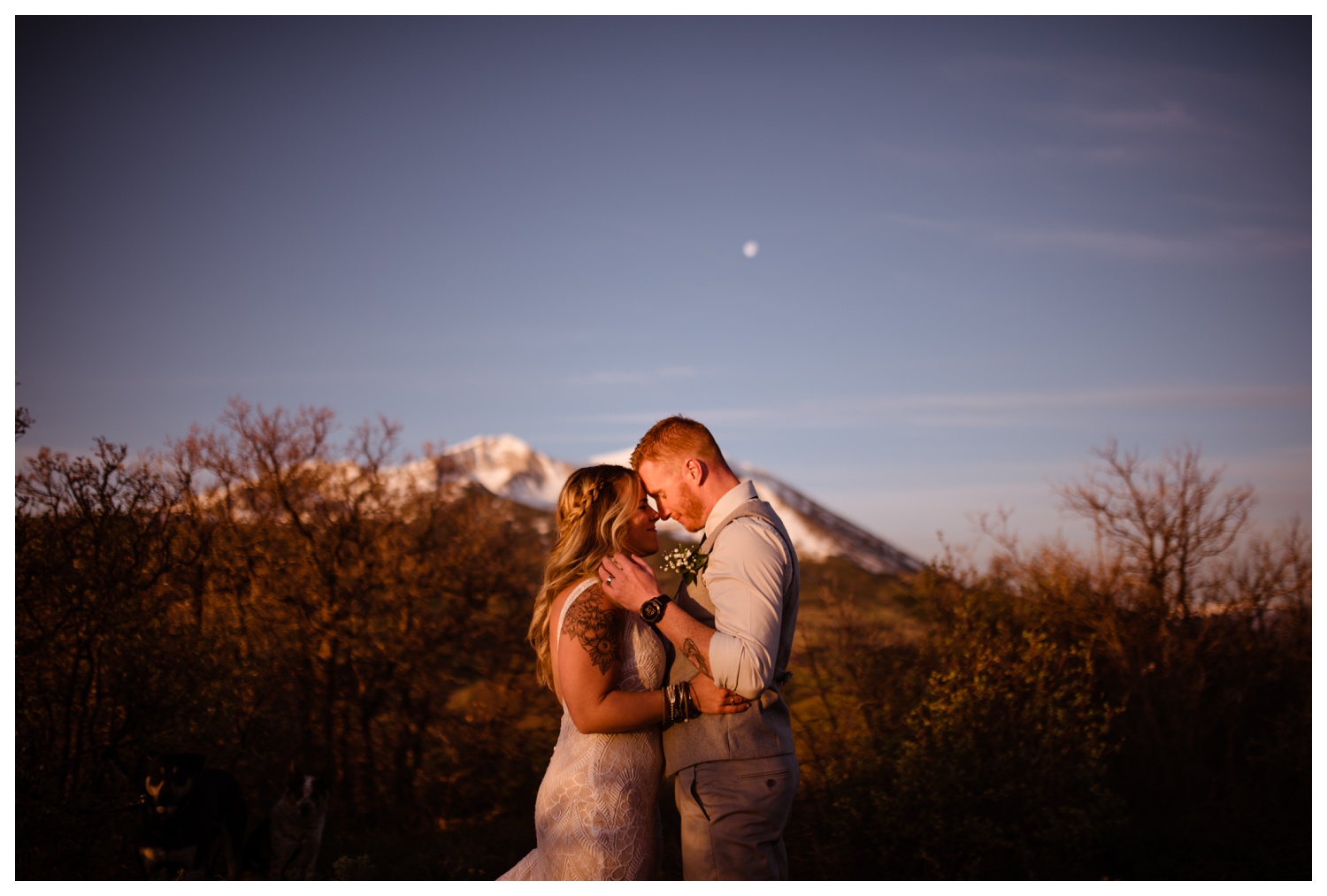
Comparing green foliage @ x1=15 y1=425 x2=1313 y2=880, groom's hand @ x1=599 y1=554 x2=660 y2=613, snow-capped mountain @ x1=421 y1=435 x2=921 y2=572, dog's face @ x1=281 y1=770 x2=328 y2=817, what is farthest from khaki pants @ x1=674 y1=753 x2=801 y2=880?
snow-capped mountain @ x1=421 y1=435 x2=921 y2=572

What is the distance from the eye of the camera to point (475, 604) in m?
12.6

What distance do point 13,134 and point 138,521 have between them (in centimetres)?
335

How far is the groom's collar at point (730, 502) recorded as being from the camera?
3.19m

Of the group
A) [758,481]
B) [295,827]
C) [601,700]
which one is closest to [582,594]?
[601,700]

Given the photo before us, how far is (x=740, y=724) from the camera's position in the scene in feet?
10.00

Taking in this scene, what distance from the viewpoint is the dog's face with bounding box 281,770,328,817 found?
687 centimetres

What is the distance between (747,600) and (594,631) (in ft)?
1.73

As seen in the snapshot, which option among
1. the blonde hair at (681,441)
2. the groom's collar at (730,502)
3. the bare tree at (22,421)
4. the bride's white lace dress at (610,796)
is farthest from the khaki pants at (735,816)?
the bare tree at (22,421)

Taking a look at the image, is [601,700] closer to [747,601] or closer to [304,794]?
[747,601]

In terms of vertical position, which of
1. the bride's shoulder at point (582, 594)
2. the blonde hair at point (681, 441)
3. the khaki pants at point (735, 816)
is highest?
the blonde hair at point (681, 441)

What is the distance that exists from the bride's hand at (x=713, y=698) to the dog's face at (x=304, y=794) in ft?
16.6

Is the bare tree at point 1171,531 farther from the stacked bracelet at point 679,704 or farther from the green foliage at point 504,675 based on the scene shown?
the stacked bracelet at point 679,704

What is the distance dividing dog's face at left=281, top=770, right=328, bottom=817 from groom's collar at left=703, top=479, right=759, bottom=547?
16.9ft
